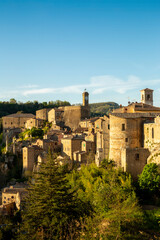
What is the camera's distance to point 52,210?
20.4m

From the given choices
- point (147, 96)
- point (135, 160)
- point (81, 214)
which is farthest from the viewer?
point (147, 96)

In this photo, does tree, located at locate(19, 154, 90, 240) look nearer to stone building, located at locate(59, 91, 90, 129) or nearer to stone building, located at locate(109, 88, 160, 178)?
stone building, located at locate(109, 88, 160, 178)

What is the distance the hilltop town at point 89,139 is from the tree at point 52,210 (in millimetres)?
4453

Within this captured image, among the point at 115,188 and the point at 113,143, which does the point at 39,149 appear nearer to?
the point at 113,143

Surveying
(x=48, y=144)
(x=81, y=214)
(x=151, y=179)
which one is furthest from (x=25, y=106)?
(x=81, y=214)

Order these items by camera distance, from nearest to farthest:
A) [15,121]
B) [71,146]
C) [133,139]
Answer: [133,139] → [71,146] → [15,121]

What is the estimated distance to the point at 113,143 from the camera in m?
30.8

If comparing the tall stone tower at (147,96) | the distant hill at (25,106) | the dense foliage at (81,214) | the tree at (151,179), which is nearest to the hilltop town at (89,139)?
the tall stone tower at (147,96)

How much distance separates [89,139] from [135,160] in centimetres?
1719

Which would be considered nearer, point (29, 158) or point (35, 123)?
point (29, 158)

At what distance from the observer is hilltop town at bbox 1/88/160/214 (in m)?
28.5

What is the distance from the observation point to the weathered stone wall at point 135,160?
2830 centimetres

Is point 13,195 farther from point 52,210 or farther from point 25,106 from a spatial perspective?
point 25,106

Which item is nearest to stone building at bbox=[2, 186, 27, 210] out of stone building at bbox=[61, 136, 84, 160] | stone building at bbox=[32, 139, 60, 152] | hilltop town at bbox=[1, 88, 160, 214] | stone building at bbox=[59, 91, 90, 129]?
hilltop town at bbox=[1, 88, 160, 214]
